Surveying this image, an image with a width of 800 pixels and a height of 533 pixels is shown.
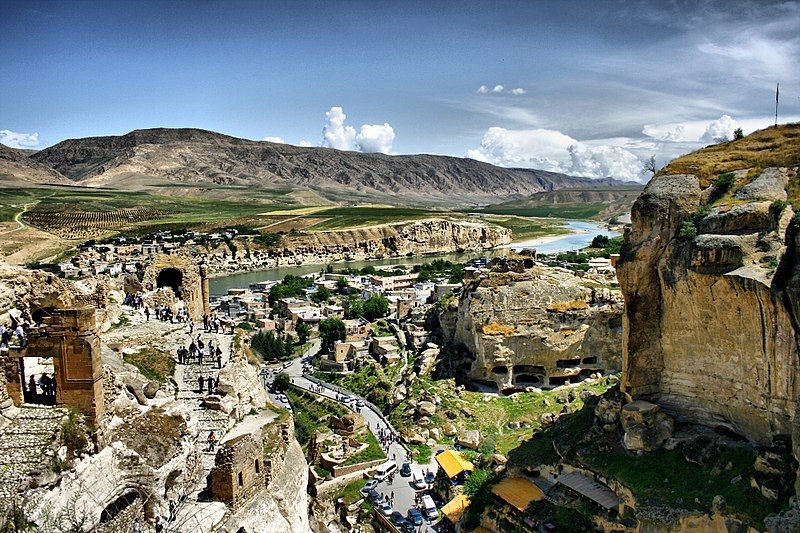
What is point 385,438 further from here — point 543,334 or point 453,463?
point 543,334

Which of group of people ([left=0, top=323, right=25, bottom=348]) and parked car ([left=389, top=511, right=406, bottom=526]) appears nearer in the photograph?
group of people ([left=0, top=323, right=25, bottom=348])

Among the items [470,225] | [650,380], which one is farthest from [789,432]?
[470,225]

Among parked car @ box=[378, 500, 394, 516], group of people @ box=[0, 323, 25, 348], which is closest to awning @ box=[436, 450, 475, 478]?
parked car @ box=[378, 500, 394, 516]

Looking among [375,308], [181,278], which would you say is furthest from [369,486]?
[375,308]

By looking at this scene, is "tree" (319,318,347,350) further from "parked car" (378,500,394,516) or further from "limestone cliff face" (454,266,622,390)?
"parked car" (378,500,394,516)

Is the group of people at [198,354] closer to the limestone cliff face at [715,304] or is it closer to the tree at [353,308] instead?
the limestone cliff face at [715,304]
